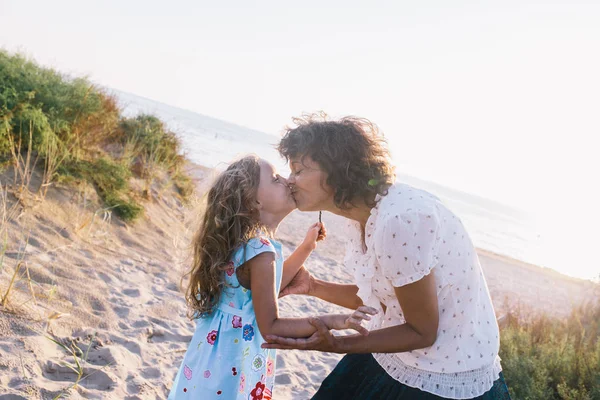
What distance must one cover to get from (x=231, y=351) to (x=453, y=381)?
1.03 meters

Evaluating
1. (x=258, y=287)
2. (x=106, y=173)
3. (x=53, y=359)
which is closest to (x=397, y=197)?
(x=258, y=287)

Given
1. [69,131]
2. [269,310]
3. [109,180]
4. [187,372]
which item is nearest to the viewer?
[269,310]

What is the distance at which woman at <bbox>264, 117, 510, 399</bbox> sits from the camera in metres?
1.94

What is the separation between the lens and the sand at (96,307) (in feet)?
10.8

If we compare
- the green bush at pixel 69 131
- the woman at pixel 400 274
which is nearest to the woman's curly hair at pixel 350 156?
the woman at pixel 400 274

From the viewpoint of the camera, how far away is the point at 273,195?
8.49 ft

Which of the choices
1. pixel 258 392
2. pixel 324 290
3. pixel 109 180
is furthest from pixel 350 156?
pixel 109 180

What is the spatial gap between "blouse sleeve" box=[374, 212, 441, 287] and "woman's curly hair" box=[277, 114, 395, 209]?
A: 0.78 ft

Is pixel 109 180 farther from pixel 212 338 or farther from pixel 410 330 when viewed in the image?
pixel 410 330

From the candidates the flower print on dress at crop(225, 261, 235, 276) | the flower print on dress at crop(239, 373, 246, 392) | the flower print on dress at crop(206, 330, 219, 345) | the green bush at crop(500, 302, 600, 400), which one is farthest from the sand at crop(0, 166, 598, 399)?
the green bush at crop(500, 302, 600, 400)

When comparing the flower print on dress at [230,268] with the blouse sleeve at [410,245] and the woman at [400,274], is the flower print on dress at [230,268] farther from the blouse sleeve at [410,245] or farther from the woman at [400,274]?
the blouse sleeve at [410,245]

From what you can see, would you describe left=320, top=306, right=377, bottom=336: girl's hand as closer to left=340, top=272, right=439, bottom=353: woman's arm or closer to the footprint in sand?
left=340, top=272, right=439, bottom=353: woman's arm

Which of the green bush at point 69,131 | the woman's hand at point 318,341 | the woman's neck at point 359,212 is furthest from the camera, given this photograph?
the green bush at point 69,131

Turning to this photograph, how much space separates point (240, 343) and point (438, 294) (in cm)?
101
